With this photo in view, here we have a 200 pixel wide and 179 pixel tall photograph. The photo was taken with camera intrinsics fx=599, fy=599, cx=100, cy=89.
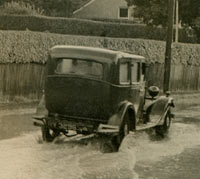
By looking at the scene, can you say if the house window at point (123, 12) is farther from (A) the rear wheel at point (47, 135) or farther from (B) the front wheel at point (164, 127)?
(A) the rear wheel at point (47, 135)

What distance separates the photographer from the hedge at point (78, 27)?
5097 cm

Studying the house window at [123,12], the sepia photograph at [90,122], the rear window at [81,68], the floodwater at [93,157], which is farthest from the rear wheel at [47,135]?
the house window at [123,12]

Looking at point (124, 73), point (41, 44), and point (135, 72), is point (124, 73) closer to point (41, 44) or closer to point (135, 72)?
point (135, 72)

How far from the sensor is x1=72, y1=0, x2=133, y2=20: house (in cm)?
6731

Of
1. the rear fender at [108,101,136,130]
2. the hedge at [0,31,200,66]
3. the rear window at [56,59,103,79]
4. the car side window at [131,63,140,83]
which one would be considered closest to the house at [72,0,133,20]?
the hedge at [0,31,200,66]

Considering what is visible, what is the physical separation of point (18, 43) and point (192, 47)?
13792 mm

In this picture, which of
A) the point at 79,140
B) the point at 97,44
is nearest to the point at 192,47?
the point at 97,44

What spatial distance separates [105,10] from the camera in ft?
222

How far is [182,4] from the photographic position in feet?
137

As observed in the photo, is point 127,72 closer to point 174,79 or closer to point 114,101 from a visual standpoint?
point 114,101

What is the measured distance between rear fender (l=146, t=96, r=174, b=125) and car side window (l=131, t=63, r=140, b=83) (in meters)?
1.33

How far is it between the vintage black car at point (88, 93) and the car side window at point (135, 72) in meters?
0.26

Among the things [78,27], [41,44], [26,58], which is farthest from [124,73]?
[78,27]

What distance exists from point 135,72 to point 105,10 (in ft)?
182
